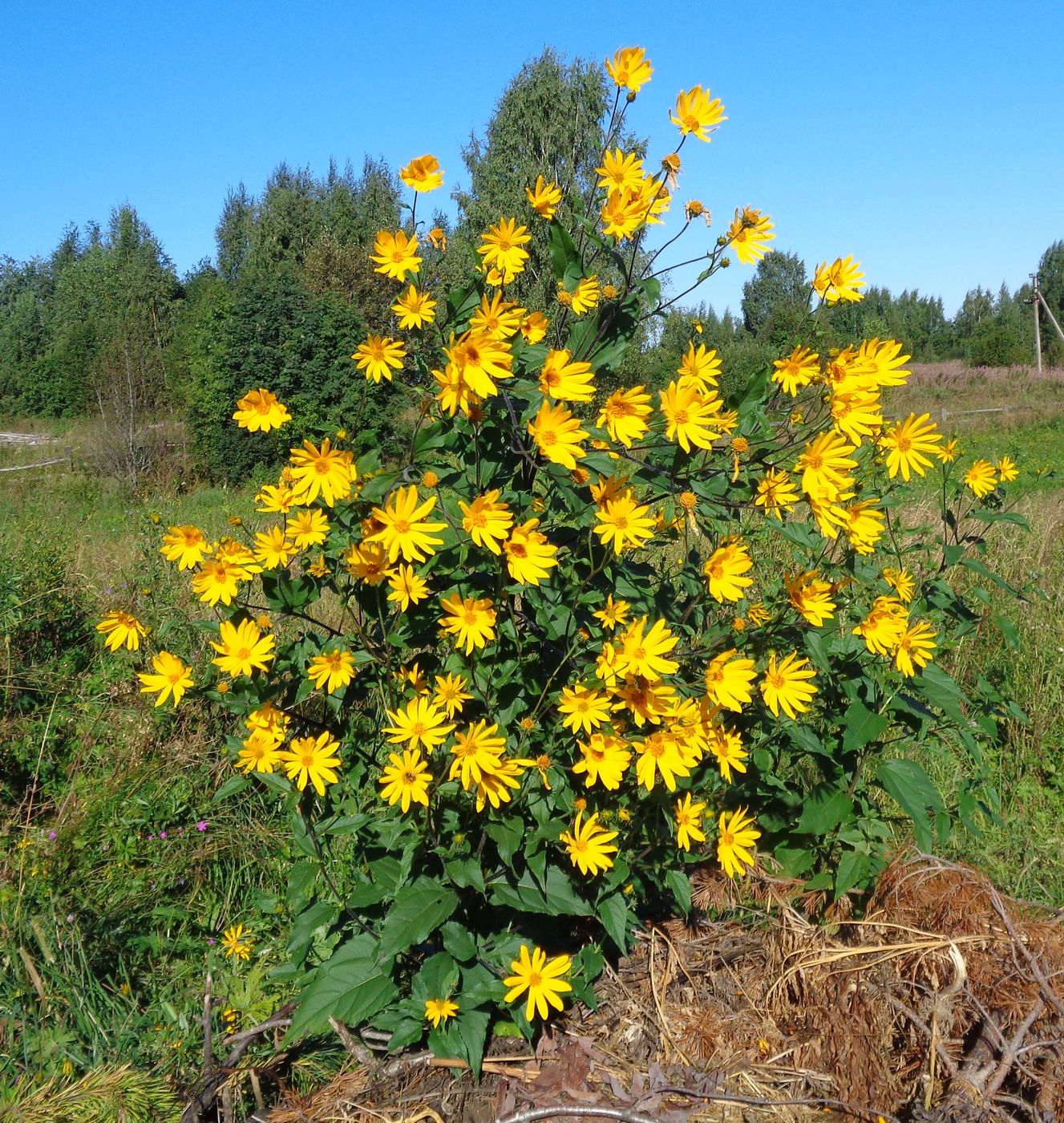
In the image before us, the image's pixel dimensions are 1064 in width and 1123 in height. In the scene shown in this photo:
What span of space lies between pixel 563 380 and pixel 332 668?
656 mm

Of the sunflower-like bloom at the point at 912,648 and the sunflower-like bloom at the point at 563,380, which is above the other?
the sunflower-like bloom at the point at 563,380

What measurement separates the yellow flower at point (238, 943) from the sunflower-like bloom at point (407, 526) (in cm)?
146

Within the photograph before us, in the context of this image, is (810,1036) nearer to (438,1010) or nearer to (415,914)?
(438,1010)

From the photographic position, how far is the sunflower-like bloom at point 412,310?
5.11 ft

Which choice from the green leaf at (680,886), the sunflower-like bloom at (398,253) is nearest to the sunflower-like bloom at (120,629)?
the sunflower-like bloom at (398,253)

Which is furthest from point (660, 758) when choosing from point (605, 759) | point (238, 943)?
point (238, 943)

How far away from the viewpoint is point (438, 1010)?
169 cm

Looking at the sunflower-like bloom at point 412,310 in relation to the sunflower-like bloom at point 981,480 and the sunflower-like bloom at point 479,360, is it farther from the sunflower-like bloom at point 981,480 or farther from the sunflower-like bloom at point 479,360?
the sunflower-like bloom at point 981,480

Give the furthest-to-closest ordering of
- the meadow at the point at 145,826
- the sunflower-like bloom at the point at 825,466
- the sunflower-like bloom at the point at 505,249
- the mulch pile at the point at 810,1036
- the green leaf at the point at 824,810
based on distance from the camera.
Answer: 1. the meadow at the point at 145,826
2. the green leaf at the point at 824,810
3. the mulch pile at the point at 810,1036
4. the sunflower-like bloom at the point at 505,249
5. the sunflower-like bloom at the point at 825,466

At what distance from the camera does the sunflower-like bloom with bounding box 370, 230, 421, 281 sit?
1.61 metres

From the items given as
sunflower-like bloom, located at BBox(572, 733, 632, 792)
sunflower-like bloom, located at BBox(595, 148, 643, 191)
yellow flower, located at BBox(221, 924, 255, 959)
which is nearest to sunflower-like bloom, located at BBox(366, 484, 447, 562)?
sunflower-like bloom, located at BBox(572, 733, 632, 792)

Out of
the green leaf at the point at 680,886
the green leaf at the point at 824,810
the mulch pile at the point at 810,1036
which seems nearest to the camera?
the mulch pile at the point at 810,1036

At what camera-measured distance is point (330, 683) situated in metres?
1.61

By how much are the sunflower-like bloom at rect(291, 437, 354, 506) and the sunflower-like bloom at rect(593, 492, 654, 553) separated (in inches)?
17.4
